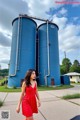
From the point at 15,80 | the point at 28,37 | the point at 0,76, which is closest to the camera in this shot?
the point at 15,80

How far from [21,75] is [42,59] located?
555 centimetres

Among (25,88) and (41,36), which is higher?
(41,36)

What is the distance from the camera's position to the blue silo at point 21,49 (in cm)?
2720

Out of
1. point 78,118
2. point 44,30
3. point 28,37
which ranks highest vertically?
point 44,30

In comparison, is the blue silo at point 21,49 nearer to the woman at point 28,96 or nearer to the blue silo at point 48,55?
the blue silo at point 48,55

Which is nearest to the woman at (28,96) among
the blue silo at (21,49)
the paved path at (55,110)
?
the paved path at (55,110)

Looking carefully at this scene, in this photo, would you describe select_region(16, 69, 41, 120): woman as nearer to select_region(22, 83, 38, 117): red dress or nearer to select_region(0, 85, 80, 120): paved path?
select_region(22, 83, 38, 117): red dress

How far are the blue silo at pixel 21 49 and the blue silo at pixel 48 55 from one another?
5.79ft

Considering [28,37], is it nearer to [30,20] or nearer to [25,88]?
[30,20]

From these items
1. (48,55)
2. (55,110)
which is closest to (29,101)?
(55,110)

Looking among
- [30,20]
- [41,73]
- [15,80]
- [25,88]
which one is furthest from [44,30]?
[25,88]

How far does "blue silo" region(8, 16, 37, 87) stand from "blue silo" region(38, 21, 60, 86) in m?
1.77

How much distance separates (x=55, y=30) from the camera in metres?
33.1

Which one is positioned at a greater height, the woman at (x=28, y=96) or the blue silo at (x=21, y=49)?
the blue silo at (x=21, y=49)
